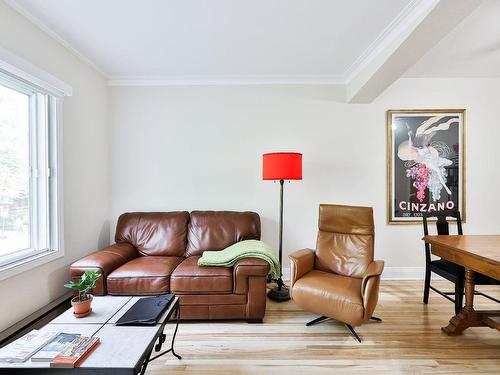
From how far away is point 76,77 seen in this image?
259 cm

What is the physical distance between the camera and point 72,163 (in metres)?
2.54

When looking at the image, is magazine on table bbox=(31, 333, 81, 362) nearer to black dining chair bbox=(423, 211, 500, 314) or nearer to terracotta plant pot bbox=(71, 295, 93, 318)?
terracotta plant pot bbox=(71, 295, 93, 318)

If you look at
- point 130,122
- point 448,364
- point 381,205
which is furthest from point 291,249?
point 130,122

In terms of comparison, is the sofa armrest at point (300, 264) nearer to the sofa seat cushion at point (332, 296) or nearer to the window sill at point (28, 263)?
the sofa seat cushion at point (332, 296)

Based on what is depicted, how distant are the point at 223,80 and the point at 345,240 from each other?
2372mm

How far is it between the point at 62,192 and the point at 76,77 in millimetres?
1221

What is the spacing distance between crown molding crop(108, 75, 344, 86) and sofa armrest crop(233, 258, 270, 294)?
222cm

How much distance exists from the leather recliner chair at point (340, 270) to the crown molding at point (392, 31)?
154 cm

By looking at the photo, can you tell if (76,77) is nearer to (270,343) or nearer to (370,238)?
(270,343)

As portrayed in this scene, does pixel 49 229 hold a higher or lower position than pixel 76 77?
lower

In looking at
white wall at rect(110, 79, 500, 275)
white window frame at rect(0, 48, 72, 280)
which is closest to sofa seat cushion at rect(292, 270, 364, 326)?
white wall at rect(110, 79, 500, 275)

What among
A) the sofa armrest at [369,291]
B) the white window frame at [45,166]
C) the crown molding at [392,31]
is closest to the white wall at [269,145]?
the crown molding at [392,31]

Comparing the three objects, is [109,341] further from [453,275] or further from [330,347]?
[453,275]

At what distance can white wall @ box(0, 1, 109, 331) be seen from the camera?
1902 mm
